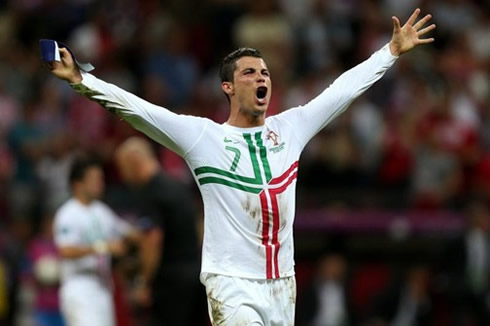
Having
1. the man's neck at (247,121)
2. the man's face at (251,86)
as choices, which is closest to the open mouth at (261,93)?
the man's face at (251,86)

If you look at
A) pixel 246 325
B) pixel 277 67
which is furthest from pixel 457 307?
pixel 246 325

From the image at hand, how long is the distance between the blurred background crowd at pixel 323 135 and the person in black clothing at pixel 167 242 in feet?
4.17

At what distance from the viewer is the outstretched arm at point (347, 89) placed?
7.91 metres

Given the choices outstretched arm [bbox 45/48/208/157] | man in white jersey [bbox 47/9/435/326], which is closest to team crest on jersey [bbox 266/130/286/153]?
man in white jersey [bbox 47/9/435/326]

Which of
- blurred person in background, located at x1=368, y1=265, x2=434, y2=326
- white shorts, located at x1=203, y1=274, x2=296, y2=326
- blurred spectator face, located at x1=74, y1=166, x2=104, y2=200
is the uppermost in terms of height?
blurred spectator face, located at x1=74, y1=166, x2=104, y2=200

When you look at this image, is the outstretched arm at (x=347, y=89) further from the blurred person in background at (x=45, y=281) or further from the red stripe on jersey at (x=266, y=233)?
the blurred person in background at (x=45, y=281)

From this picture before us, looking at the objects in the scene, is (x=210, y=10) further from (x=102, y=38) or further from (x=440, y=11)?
(x=440, y=11)

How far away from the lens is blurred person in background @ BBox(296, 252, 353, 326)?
578 inches

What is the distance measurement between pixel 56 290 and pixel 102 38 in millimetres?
5700

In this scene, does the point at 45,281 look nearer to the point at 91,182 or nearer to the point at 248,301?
the point at 91,182

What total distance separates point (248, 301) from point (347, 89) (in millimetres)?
1587

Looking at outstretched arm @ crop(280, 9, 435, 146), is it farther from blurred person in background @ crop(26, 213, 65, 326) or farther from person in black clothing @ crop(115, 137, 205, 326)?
blurred person in background @ crop(26, 213, 65, 326)

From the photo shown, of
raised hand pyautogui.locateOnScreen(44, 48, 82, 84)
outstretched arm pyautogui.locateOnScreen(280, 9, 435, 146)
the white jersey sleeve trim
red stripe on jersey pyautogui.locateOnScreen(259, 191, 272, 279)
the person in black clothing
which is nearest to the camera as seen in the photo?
raised hand pyautogui.locateOnScreen(44, 48, 82, 84)

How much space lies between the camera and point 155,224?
12000mm
